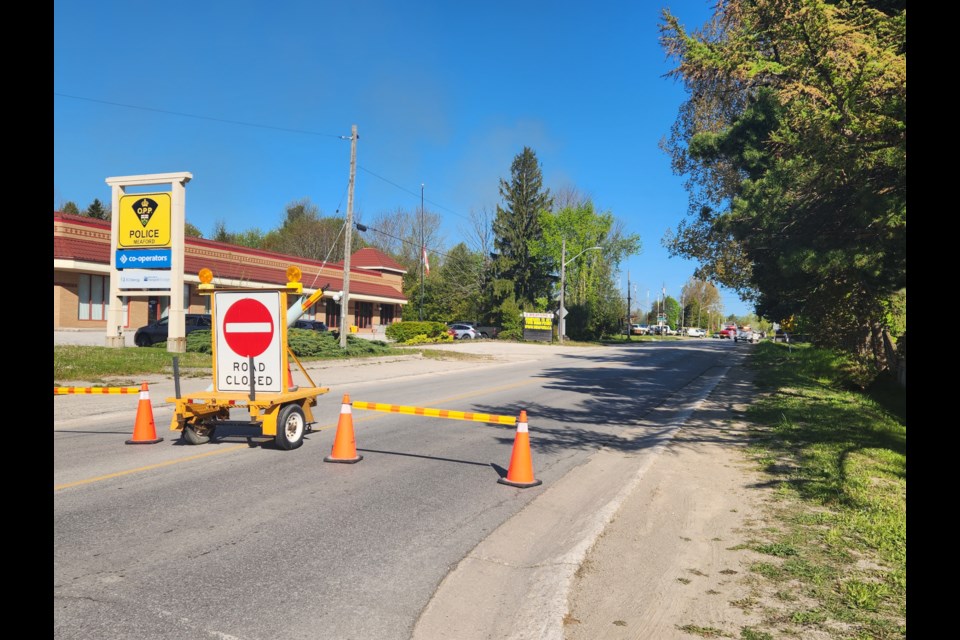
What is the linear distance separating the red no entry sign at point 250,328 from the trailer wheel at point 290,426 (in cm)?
85

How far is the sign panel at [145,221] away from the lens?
22359 millimetres

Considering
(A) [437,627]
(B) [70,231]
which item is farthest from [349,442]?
(B) [70,231]

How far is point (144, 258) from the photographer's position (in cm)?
2248

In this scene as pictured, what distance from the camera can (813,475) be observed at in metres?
7.11

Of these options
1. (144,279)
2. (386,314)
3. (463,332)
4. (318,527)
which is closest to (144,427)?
(318,527)

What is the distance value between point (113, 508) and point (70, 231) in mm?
32530

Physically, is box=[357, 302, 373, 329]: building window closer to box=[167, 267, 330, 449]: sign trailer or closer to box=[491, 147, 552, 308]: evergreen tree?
box=[491, 147, 552, 308]: evergreen tree

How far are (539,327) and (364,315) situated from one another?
15.4 meters

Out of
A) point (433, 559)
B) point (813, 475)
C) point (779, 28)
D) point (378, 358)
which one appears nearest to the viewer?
point (433, 559)

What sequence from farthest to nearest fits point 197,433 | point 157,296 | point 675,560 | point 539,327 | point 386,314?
1. point 386,314
2. point 539,327
3. point 157,296
4. point 197,433
5. point 675,560

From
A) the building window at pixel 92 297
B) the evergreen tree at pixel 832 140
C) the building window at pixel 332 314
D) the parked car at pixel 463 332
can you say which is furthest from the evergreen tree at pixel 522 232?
the evergreen tree at pixel 832 140

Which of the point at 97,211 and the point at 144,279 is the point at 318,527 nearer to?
the point at 144,279

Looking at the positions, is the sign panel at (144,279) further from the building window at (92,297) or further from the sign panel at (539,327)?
the sign panel at (539,327)
